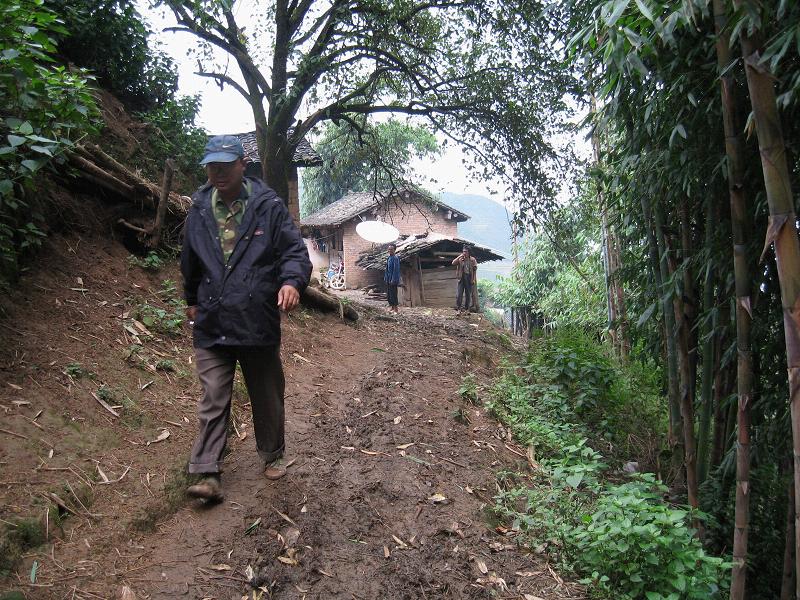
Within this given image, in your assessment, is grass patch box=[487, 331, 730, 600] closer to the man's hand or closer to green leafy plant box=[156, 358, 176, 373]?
the man's hand

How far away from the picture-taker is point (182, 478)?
337cm

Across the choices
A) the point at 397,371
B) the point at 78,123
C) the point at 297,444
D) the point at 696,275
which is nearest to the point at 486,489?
the point at 297,444

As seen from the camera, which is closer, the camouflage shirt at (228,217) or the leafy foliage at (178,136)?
the camouflage shirt at (228,217)

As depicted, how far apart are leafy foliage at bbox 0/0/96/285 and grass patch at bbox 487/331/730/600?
362 centimetres

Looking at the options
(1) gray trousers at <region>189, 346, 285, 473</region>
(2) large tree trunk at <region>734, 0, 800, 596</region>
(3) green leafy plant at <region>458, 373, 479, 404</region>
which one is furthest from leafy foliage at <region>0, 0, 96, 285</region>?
(3) green leafy plant at <region>458, 373, 479, 404</region>

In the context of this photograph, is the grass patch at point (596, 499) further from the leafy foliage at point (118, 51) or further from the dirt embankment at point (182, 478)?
the leafy foliage at point (118, 51)

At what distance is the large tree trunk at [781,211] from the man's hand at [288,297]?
2170mm

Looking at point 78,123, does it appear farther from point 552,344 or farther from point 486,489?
point 552,344

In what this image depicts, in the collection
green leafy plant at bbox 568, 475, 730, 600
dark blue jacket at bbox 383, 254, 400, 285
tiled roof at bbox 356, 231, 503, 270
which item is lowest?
green leafy plant at bbox 568, 475, 730, 600

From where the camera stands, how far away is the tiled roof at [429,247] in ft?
71.3

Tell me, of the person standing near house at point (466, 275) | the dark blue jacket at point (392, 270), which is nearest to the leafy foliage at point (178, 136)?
the dark blue jacket at point (392, 270)

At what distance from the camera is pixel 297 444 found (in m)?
4.20

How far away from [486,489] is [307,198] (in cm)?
3855

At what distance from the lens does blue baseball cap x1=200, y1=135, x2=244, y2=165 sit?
3207 millimetres
